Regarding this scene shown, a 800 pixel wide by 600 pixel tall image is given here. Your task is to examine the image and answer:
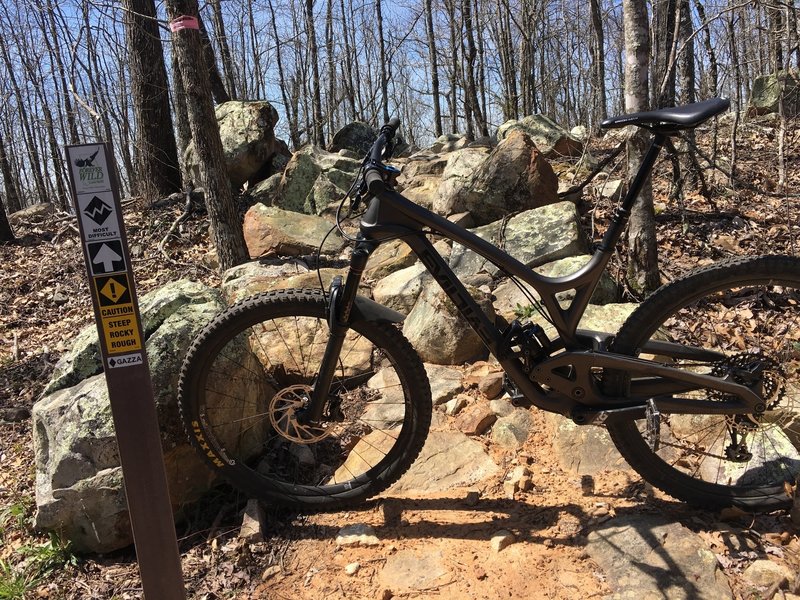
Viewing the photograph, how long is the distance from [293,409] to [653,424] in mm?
1631

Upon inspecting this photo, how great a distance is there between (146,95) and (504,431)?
794cm

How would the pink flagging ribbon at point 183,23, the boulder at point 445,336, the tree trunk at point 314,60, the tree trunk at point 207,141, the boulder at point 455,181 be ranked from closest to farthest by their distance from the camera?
the boulder at point 445,336 < the pink flagging ribbon at point 183,23 < the tree trunk at point 207,141 < the boulder at point 455,181 < the tree trunk at point 314,60

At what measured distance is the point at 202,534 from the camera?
2820 mm

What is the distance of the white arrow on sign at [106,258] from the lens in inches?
67.9

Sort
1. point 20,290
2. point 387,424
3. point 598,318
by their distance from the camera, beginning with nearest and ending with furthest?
point 387,424, point 598,318, point 20,290

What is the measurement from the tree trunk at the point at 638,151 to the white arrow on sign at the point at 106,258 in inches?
143

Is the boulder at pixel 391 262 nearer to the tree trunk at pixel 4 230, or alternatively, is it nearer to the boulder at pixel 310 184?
the boulder at pixel 310 184

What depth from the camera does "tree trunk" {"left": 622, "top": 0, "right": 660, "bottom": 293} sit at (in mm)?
4055

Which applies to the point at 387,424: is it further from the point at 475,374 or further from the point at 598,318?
the point at 598,318

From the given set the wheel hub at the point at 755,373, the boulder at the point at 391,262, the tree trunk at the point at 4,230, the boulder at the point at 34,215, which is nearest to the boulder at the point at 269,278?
the boulder at the point at 391,262

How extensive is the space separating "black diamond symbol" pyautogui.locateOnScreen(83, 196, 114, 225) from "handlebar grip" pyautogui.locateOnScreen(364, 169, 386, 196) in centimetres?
105

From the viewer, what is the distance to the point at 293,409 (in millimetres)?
Result: 2744

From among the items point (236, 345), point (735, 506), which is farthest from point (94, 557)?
point (735, 506)

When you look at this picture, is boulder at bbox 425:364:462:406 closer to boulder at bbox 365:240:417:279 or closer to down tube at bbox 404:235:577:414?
down tube at bbox 404:235:577:414
